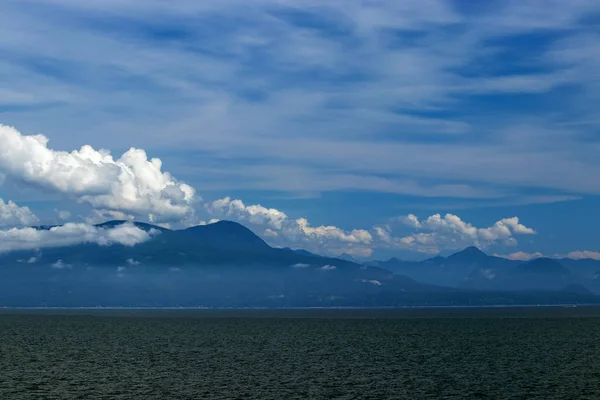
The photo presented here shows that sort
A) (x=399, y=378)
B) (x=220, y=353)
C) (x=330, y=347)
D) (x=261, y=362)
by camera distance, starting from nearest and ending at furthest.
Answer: (x=399, y=378) → (x=261, y=362) → (x=220, y=353) → (x=330, y=347)

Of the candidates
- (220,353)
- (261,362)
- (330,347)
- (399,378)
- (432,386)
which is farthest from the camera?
(330,347)

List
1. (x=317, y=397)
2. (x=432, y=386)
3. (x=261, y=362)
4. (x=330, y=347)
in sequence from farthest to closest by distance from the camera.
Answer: (x=330, y=347)
(x=261, y=362)
(x=432, y=386)
(x=317, y=397)

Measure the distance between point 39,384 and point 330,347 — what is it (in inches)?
3722

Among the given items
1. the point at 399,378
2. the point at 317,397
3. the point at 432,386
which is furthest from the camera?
the point at 399,378

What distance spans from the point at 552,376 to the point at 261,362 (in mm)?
54987

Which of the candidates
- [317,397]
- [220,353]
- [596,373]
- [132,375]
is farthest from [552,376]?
[220,353]

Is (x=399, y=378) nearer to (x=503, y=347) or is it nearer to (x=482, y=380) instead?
(x=482, y=380)

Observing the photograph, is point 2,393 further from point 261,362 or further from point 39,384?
point 261,362

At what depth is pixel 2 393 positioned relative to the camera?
329ft

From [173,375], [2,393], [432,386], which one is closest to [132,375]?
[173,375]

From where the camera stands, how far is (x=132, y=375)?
124m

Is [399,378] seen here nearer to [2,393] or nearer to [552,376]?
[552,376]

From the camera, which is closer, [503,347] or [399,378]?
[399,378]

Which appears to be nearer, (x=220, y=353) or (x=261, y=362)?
(x=261, y=362)
